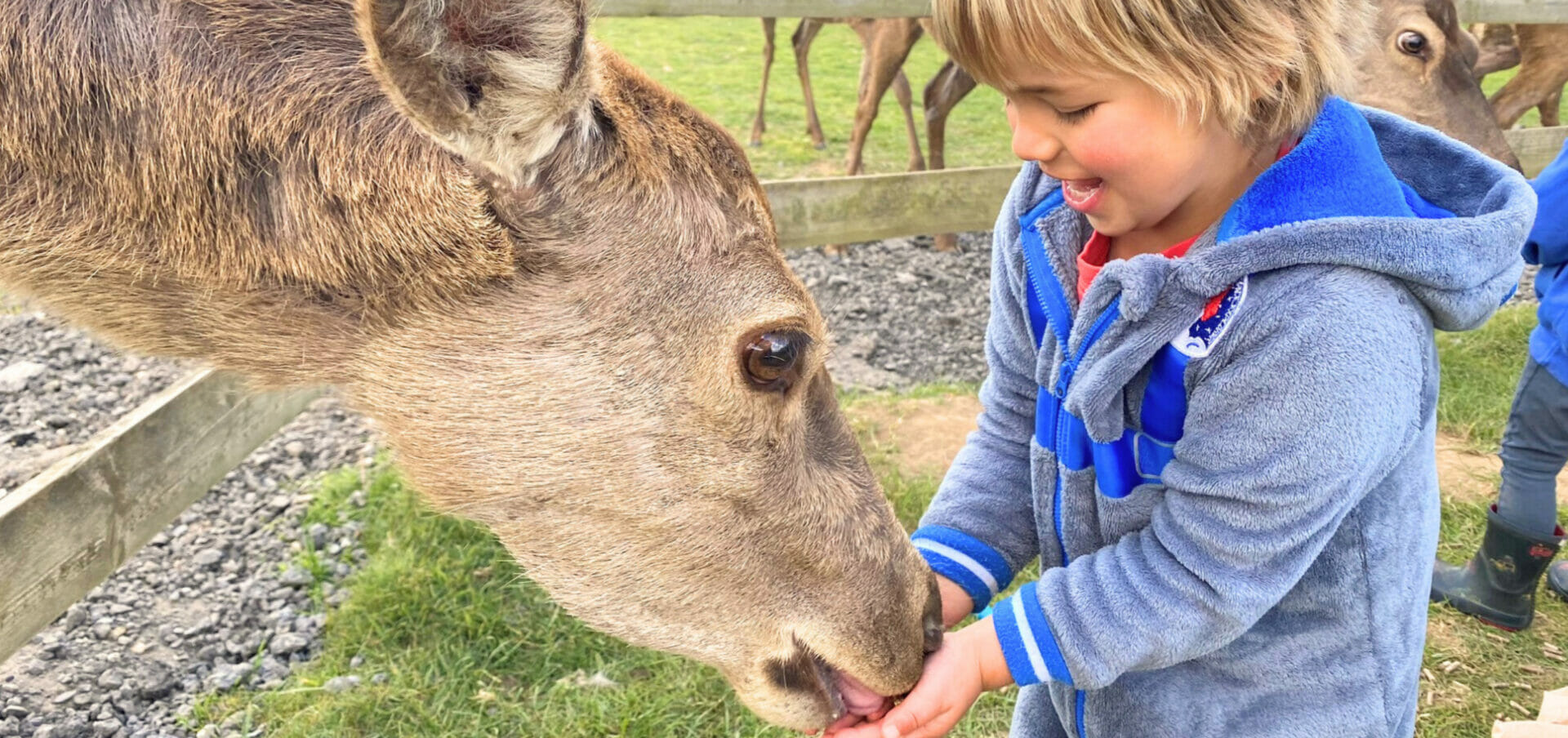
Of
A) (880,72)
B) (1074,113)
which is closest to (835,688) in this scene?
(1074,113)

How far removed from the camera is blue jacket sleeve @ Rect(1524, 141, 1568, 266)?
11.1 feet

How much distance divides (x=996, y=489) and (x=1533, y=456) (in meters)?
2.58

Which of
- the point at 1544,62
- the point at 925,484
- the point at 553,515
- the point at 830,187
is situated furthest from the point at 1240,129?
the point at 1544,62

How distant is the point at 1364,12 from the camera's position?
1820 millimetres

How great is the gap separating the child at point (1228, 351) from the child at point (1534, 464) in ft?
6.58

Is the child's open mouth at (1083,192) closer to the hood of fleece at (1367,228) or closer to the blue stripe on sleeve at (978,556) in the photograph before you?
the hood of fleece at (1367,228)

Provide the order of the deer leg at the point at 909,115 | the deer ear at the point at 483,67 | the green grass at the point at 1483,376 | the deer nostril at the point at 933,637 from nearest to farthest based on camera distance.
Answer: the deer ear at the point at 483,67
the deer nostril at the point at 933,637
the green grass at the point at 1483,376
the deer leg at the point at 909,115

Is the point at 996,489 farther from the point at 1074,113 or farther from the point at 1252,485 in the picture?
the point at 1074,113

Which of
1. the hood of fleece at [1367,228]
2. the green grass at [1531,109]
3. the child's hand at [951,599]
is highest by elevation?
the hood of fleece at [1367,228]

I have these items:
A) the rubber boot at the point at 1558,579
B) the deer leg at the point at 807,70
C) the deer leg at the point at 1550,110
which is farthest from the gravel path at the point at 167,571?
the deer leg at the point at 1550,110

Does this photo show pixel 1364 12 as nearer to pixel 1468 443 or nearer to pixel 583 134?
pixel 583 134

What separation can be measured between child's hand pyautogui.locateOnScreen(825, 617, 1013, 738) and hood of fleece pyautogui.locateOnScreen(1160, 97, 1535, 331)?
2.41 ft

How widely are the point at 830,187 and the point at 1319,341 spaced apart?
3.42 m

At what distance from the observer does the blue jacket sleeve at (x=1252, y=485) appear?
60.7 inches
